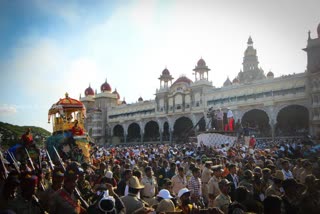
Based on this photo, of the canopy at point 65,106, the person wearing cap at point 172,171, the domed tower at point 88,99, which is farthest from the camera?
the domed tower at point 88,99

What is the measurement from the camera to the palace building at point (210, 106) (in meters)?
29.3

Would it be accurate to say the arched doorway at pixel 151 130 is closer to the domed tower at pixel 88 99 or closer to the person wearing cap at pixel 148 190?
the domed tower at pixel 88 99

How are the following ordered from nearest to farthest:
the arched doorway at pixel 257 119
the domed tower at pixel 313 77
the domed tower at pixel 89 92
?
the domed tower at pixel 313 77 → the arched doorway at pixel 257 119 → the domed tower at pixel 89 92

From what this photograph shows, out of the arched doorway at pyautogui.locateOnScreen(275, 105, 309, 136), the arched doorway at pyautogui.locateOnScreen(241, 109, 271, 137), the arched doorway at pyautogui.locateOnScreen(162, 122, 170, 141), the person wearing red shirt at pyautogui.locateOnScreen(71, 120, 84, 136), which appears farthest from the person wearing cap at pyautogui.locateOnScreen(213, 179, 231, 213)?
the arched doorway at pyautogui.locateOnScreen(162, 122, 170, 141)

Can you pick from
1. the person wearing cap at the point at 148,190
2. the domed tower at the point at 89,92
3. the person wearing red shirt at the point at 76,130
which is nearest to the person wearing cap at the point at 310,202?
the person wearing cap at the point at 148,190

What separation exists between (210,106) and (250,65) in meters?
22.7

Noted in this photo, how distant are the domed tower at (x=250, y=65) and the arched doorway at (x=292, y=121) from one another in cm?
2240

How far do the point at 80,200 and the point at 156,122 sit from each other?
4459cm

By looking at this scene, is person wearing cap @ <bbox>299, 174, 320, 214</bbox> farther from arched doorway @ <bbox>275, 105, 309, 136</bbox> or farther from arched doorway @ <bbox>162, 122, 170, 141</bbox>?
arched doorway @ <bbox>162, 122, 170, 141</bbox>

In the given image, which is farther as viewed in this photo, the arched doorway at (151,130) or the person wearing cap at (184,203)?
the arched doorway at (151,130)

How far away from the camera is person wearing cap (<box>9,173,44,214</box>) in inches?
134

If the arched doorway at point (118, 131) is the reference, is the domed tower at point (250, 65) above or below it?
above

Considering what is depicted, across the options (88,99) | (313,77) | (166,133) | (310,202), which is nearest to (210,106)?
(166,133)

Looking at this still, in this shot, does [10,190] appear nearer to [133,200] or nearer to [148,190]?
[133,200]
